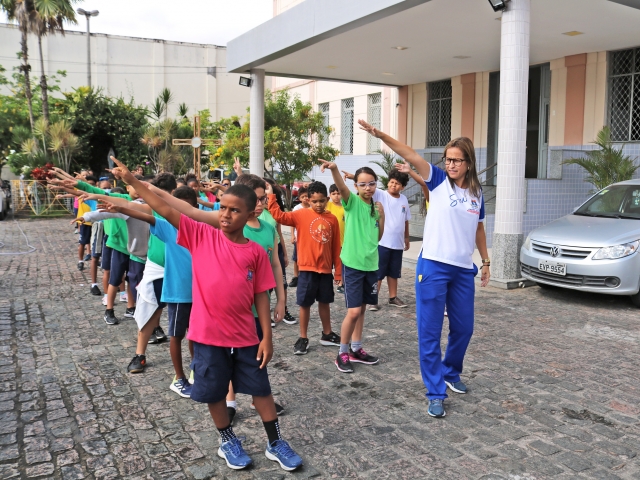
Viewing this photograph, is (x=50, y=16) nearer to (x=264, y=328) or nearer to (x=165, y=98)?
(x=165, y=98)

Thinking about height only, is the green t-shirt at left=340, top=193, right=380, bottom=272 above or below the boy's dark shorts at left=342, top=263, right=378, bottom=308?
above

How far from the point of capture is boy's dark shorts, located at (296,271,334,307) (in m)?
5.32

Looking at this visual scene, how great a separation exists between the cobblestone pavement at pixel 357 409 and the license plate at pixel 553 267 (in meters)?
0.90

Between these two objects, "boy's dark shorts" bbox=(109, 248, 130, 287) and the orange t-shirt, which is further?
"boy's dark shorts" bbox=(109, 248, 130, 287)

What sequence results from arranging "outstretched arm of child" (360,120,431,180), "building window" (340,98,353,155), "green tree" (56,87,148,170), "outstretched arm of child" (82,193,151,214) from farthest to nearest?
"green tree" (56,87,148,170) → "building window" (340,98,353,155) → "outstretched arm of child" (360,120,431,180) → "outstretched arm of child" (82,193,151,214)

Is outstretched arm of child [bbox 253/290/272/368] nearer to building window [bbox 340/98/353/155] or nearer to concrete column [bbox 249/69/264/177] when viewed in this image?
concrete column [bbox 249/69/264/177]

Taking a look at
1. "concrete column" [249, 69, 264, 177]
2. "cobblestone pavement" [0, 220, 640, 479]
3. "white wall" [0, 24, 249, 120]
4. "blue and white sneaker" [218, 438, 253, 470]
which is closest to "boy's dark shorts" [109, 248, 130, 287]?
"cobblestone pavement" [0, 220, 640, 479]

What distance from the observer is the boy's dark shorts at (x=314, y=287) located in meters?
5.32

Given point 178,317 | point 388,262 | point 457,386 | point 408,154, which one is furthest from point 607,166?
point 178,317

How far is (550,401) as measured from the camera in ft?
14.2

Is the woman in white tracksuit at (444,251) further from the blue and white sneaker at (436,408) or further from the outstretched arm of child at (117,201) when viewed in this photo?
the outstretched arm of child at (117,201)

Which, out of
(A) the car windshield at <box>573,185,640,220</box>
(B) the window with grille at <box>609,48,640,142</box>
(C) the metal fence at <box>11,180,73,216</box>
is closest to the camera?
(A) the car windshield at <box>573,185,640,220</box>

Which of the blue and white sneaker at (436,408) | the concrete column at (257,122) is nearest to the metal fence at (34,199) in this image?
the concrete column at (257,122)

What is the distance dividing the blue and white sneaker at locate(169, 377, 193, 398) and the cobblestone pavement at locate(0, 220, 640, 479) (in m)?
0.08
